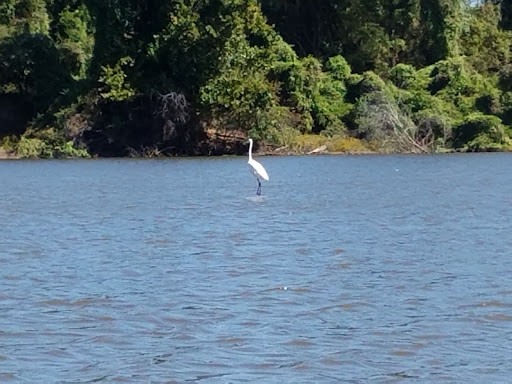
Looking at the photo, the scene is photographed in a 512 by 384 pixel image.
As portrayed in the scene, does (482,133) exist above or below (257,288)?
above

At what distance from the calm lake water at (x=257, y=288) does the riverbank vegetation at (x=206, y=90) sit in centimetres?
2142

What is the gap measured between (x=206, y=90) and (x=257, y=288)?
3431 centimetres

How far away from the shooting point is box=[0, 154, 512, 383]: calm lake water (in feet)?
30.9

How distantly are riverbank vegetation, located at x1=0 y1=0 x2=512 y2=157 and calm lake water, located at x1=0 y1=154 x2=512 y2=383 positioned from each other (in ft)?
70.3

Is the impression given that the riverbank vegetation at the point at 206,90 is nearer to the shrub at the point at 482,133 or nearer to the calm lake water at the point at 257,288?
the shrub at the point at 482,133

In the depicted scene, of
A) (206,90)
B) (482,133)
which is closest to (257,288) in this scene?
(206,90)

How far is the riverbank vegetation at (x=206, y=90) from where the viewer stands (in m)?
46.8

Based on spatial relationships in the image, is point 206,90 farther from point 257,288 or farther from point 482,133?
point 257,288

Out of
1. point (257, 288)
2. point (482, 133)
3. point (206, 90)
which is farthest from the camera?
point (482, 133)

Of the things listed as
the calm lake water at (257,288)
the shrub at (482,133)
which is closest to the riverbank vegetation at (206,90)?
the shrub at (482,133)

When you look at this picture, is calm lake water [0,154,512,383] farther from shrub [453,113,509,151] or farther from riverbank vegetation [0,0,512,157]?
shrub [453,113,509,151]

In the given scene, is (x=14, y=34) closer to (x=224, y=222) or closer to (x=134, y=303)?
(x=224, y=222)

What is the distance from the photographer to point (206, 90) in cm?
4666

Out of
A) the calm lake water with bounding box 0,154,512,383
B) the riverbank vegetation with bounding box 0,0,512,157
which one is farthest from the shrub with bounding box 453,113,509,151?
the calm lake water with bounding box 0,154,512,383
